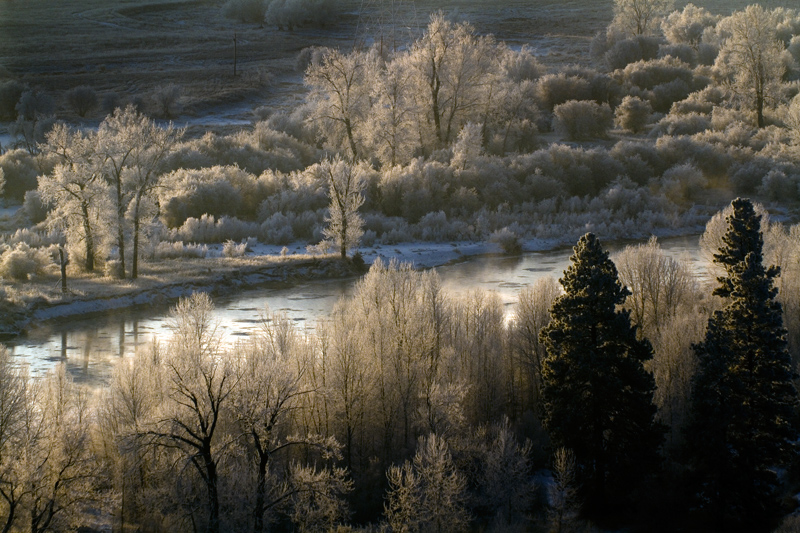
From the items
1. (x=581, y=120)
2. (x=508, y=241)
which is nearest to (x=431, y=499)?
(x=508, y=241)

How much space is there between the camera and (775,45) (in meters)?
66.1

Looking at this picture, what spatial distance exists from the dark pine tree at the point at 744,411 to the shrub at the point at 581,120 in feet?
144

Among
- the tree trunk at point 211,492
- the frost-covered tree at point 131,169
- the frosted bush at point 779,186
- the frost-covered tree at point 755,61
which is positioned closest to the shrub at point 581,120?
the frost-covered tree at point 755,61

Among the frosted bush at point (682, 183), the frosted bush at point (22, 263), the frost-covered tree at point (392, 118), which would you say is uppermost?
the frost-covered tree at point (392, 118)

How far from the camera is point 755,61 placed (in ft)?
203

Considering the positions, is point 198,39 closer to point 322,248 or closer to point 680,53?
point 680,53

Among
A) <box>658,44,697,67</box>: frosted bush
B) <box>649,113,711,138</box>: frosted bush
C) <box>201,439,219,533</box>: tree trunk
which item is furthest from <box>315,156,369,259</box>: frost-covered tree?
<box>658,44,697,67</box>: frosted bush

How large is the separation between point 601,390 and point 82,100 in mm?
58727

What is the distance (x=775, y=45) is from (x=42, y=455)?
209 ft

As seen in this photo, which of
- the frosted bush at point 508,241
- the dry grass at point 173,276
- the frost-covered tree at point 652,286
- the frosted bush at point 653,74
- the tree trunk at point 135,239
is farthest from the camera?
the frosted bush at point 653,74

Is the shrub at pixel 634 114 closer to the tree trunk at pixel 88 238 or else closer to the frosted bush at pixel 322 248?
the frosted bush at pixel 322 248

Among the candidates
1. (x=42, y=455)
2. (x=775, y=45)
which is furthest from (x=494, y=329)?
(x=775, y=45)

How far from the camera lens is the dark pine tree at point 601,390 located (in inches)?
747

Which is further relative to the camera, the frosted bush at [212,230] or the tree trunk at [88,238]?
the frosted bush at [212,230]
